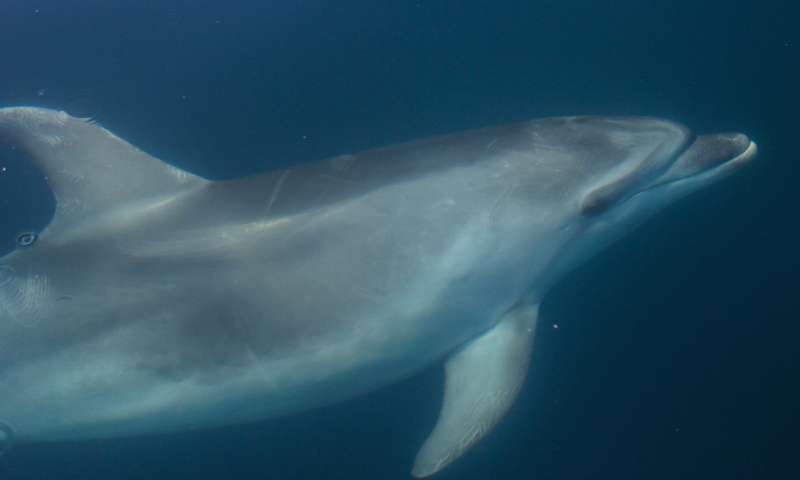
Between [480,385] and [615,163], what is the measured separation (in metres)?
2.51

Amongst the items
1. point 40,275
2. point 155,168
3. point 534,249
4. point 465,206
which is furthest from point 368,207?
point 40,275

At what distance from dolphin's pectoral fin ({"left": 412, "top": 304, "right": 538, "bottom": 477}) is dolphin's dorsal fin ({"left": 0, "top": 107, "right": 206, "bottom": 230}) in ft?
10.4

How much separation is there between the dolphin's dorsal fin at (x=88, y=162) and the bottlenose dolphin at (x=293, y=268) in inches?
0.7

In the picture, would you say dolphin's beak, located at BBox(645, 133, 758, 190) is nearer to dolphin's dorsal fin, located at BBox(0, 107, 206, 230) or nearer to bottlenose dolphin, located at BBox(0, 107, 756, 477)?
bottlenose dolphin, located at BBox(0, 107, 756, 477)

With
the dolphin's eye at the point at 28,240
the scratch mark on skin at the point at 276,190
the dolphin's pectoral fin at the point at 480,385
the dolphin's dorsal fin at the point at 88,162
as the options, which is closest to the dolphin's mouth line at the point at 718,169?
the dolphin's pectoral fin at the point at 480,385

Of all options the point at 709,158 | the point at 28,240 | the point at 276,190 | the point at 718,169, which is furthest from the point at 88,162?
the point at 718,169

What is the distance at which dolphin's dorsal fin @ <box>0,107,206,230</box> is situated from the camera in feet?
19.6

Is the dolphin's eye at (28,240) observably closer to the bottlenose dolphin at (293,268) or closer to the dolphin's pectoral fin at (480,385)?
the bottlenose dolphin at (293,268)

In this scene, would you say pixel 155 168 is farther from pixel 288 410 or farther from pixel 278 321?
pixel 288 410

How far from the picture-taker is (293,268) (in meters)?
5.52

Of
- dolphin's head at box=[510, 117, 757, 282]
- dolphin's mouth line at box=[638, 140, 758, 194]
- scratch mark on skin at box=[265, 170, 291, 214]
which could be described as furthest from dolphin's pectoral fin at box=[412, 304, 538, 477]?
scratch mark on skin at box=[265, 170, 291, 214]

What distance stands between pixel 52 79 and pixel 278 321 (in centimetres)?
663

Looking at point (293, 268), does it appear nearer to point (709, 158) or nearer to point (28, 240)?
point (28, 240)

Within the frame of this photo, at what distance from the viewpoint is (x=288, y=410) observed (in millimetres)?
6191
